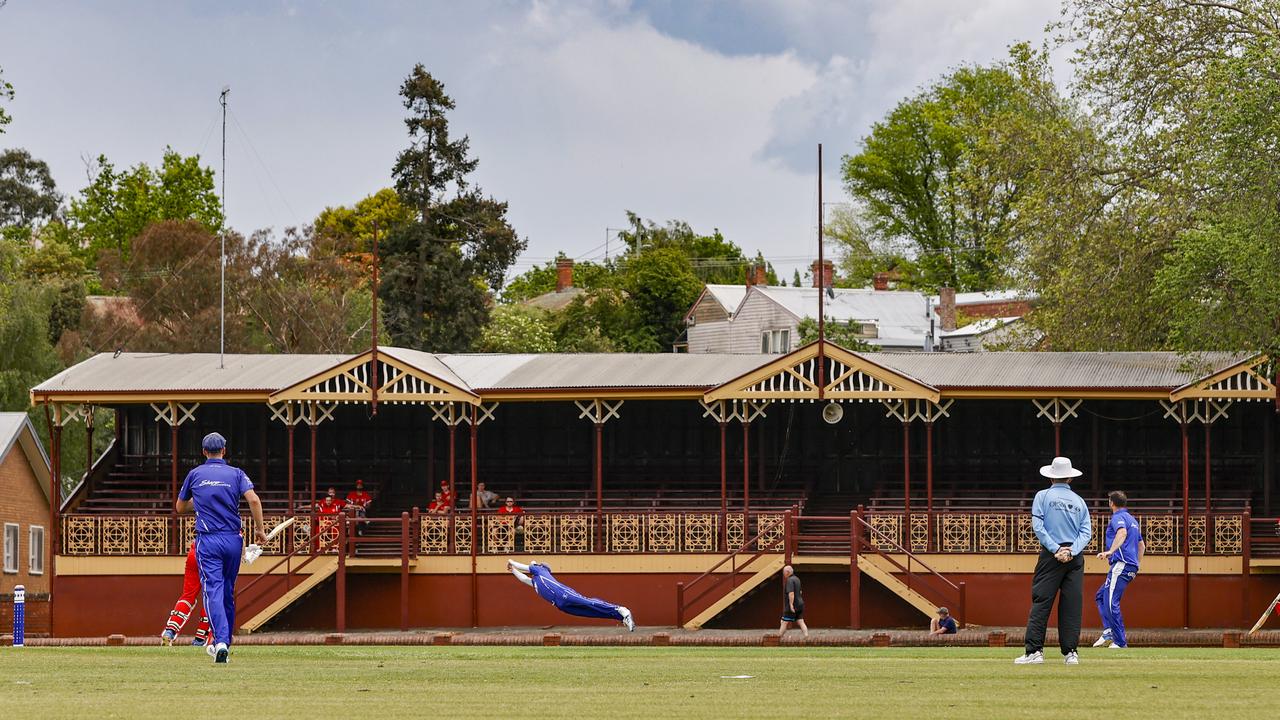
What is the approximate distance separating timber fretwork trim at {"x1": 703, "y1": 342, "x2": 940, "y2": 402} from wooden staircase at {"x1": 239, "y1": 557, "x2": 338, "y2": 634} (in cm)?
694

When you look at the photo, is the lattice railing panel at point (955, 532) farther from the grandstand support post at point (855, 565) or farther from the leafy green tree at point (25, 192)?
the leafy green tree at point (25, 192)

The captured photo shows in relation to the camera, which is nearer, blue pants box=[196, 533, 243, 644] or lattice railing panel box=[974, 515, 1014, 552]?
blue pants box=[196, 533, 243, 644]

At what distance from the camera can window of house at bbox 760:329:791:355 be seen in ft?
263

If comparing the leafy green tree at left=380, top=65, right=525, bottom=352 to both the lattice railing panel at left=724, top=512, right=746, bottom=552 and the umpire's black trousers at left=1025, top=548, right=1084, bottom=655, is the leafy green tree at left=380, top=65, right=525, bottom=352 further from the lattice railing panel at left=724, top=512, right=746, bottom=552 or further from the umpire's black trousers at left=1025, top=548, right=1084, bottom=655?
the umpire's black trousers at left=1025, top=548, right=1084, bottom=655

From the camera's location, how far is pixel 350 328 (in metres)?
72.6

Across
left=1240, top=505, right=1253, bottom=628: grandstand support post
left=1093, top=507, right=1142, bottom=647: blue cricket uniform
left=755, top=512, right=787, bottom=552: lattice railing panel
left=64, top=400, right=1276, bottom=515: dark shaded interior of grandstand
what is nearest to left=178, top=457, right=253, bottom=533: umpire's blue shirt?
left=1093, top=507, right=1142, bottom=647: blue cricket uniform

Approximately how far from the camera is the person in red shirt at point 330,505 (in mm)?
33062

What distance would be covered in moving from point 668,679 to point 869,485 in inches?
838

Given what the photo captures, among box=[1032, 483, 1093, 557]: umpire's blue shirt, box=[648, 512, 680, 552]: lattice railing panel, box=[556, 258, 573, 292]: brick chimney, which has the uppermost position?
box=[556, 258, 573, 292]: brick chimney

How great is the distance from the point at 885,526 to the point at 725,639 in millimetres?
5845

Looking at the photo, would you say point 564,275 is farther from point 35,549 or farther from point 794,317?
point 35,549

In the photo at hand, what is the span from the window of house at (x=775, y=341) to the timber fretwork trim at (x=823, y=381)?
4800cm

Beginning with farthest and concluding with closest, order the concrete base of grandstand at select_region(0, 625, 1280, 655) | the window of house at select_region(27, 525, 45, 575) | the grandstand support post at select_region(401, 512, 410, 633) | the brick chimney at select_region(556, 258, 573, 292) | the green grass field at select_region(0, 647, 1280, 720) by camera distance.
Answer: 1. the brick chimney at select_region(556, 258, 573, 292)
2. the window of house at select_region(27, 525, 45, 575)
3. the grandstand support post at select_region(401, 512, 410, 633)
4. the concrete base of grandstand at select_region(0, 625, 1280, 655)
5. the green grass field at select_region(0, 647, 1280, 720)

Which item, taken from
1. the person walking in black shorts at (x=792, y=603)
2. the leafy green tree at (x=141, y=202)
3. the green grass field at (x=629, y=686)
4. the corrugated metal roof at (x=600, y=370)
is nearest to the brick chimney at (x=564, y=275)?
the leafy green tree at (x=141, y=202)
